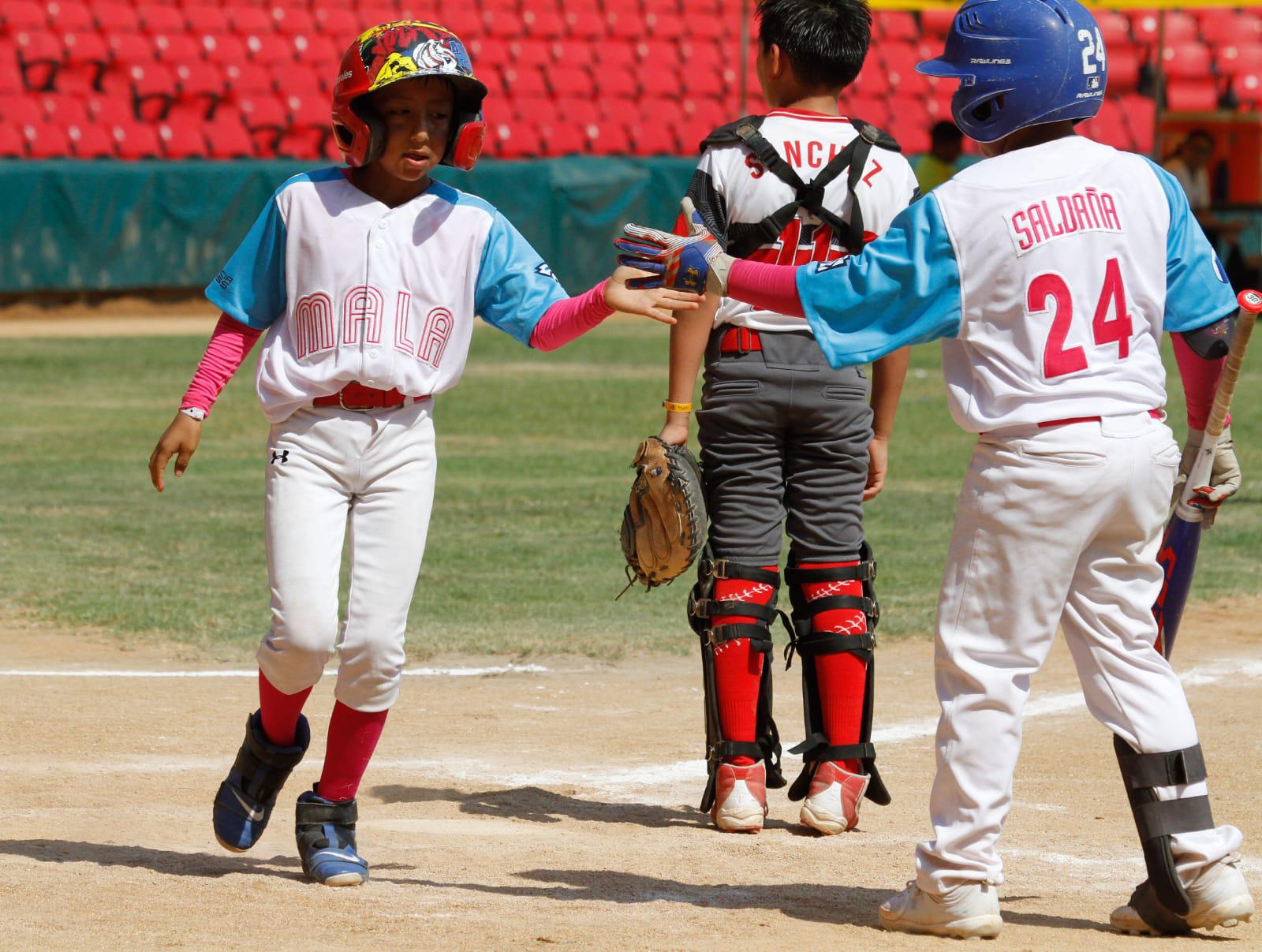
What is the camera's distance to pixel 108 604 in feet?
26.0

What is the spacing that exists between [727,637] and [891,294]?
4.87 ft

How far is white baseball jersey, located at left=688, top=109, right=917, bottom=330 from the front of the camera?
15.9ft

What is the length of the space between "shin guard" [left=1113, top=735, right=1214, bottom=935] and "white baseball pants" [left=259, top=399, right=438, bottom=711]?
1644mm

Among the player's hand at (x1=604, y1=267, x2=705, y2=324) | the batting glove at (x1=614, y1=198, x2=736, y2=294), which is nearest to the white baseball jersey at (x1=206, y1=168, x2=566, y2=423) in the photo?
the player's hand at (x1=604, y1=267, x2=705, y2=324)

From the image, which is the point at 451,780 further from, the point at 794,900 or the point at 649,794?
the point at 794,900

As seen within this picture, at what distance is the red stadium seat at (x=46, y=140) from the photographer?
905 inches

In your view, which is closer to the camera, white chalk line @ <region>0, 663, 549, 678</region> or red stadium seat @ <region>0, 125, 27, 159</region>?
white chalk line @ <region>0, 663, 549, 678</region>

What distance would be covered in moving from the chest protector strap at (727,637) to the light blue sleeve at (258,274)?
53.3 inches

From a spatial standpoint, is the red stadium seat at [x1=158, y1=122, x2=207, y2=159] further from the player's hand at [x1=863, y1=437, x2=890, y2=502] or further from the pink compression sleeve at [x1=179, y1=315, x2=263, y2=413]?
the pink compression sleeve at [x1=179, y1=315, x2=263, y2=413]

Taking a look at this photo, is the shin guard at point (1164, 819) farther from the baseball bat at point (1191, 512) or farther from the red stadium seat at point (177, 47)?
the red stadium seat at point (177, 47)

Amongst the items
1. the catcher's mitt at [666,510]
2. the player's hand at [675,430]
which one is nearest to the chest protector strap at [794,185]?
the player's hand at [675,430]

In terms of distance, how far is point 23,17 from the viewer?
2402 centimetres

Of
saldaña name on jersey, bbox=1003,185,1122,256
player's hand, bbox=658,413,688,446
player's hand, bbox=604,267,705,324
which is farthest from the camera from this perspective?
player's hand, bbox=658,413,688,446

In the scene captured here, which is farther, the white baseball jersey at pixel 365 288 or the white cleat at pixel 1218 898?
the white baseball jersey at pixel 365 288
